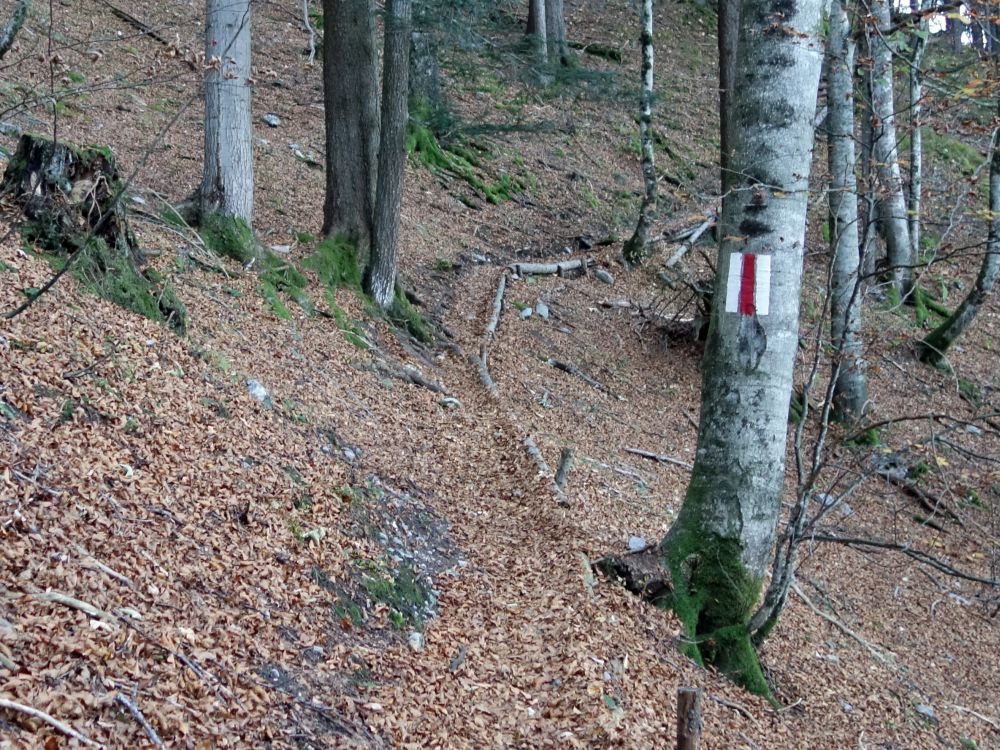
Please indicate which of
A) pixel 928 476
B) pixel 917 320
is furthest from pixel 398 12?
pixel 917 320

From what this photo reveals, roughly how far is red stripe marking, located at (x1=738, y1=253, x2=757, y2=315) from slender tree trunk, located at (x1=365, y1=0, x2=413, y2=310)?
18.5 ft

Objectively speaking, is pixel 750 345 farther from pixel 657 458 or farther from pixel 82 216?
pixel 657 458

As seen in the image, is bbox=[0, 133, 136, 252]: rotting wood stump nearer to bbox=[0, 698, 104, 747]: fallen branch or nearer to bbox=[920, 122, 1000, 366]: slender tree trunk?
bbox=[0, 698, 104, 747]: fallen branch

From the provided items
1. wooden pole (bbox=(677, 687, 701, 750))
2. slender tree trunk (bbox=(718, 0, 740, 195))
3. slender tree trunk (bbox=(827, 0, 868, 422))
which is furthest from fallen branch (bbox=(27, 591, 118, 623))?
slender tree trunk (bbox=(718, 0, 740, 195))

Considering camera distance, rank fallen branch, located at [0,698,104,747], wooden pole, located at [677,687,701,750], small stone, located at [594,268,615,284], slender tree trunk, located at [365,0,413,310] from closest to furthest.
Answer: fallen branch, located at [0,698,104,747]
wooden pole, located at [677,687,701,750]
slender tree trunk, located at [365,0,413,310]
small stone, located at [594,268,615,284]

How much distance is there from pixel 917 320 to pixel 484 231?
8671 millimetres

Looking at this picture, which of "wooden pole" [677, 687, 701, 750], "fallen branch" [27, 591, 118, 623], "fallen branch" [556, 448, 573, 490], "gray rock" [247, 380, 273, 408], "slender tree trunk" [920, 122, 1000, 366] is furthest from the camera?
"slender tree trunk" [920, 122, 1000, 366]

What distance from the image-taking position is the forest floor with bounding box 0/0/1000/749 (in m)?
3.65

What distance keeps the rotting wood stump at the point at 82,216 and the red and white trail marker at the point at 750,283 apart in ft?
13.3

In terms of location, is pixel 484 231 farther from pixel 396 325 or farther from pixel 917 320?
pixel 917 320

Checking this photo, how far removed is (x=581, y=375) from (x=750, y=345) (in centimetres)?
656

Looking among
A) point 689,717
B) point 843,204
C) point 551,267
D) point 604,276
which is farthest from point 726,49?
point 689,717

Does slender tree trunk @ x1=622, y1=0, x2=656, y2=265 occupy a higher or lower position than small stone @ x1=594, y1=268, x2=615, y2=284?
higher

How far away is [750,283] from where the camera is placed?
17.5 ft
